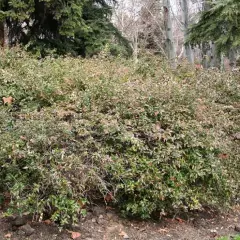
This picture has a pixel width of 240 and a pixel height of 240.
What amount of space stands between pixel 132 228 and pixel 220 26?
5340 mm

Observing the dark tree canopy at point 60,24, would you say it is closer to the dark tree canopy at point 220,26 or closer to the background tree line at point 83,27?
the background tree line at point 83,27

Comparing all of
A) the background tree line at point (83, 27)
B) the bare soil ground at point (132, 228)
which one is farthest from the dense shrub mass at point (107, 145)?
the background tree line at point (83, 27)

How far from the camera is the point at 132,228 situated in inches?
147

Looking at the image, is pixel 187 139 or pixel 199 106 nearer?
pixel 187 139

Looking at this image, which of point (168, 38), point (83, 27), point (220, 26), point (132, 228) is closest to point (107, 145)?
point (132, 228)

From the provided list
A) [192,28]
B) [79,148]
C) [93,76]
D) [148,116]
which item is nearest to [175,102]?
[148,116]

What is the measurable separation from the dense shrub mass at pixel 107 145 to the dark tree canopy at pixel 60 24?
2.77m

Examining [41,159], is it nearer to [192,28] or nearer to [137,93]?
[137,93]

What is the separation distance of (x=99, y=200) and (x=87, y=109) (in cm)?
105

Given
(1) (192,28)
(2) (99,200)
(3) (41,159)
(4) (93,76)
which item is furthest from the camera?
(1) (192,28)

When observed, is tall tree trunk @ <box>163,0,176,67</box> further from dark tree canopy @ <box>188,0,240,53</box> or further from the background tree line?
dark tree canopy @ <box>188,0,240,53</box>

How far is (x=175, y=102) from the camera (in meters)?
4.39

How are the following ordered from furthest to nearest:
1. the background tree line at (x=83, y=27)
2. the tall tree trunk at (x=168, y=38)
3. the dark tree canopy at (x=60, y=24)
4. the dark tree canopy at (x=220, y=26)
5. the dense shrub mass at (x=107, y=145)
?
the tall tree trunk at (x=168, y=38)
the dark tree canopy at (x=60, y=24)
the background tree line at (x=83, y=27)
the dark tree canopy at (x=220, y=26)
the dense shrub mass at (x=107, y=145)

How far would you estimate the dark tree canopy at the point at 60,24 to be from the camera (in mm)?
7270
